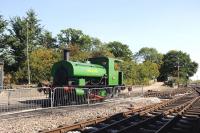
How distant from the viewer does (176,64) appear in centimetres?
13500

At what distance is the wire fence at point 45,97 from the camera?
16406 millimetres

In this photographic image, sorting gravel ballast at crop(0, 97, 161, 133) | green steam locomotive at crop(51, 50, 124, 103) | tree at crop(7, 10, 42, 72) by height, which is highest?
tree at crop(7, 10, 42, 72)

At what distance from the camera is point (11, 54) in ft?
178

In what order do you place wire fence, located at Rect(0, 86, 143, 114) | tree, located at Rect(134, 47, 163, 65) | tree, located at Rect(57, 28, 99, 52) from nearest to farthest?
wire fence, located at Rect(0, 86, 143, 114) → tree, located at Rect(57, 28, 99, 52) → tree, located at Rect(134, 47, 163, 65)

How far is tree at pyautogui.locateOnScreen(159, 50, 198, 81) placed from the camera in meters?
134

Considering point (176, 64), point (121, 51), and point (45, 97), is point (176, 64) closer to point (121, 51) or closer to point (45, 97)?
point (121, 51)

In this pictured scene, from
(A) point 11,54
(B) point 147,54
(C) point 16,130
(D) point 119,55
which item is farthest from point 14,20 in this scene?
(B) point 147,54

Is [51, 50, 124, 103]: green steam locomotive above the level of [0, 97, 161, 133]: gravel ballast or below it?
above

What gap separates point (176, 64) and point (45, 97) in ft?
397

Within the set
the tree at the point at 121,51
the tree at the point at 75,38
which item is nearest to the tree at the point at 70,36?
the tree at the point at 75,38

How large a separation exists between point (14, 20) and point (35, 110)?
4158 cm

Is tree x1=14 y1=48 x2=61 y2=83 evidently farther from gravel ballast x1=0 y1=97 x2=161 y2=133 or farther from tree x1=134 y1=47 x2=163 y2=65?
tree x1=134 y1=47 x2=163 y2=65

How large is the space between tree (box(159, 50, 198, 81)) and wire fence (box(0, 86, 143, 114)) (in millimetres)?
113613

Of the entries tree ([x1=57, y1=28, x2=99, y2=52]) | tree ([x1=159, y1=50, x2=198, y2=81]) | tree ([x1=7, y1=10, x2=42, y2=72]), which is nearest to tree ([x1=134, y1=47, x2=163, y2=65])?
tree ([x1=159, y1=50, x2=198, y2=81])
